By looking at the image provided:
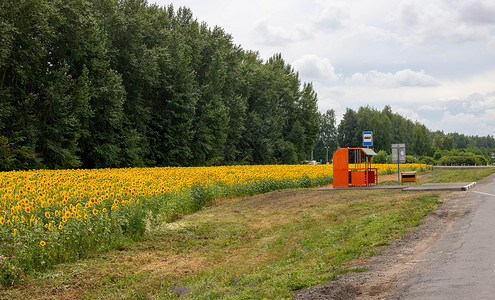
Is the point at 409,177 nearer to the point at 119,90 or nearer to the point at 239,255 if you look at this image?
the point at 239,255

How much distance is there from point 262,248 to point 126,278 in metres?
4.09

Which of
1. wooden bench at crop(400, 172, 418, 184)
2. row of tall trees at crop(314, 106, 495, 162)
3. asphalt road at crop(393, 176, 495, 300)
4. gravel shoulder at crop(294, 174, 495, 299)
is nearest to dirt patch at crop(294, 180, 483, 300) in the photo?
gravel shoulder at crop(294, 174, 495, 299)

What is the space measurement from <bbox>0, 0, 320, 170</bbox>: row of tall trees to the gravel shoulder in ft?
84.6

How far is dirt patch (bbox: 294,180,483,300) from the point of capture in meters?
6.86

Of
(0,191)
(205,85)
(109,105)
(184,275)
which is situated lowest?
(184,275)

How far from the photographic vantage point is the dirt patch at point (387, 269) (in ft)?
22.5

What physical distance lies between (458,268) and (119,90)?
3529 cm

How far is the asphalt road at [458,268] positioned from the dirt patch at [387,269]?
19cm

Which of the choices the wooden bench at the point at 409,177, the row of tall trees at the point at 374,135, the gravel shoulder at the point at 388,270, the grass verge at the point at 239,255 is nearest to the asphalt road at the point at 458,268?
the gravel shoulder at the point at 388,270

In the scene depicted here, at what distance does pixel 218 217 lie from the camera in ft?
55.5

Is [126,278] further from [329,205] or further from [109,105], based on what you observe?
[109,105]

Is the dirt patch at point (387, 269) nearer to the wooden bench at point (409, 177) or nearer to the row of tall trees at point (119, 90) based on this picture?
the wooden bench at point (409, 177)

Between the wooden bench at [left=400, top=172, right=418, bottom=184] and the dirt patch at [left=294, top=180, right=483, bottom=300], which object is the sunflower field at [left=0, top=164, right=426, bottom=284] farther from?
the wooden bench at [left=400, top=172, right=418, bottom=184]

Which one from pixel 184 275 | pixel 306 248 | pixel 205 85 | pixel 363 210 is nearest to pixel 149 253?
pixel 184 275
